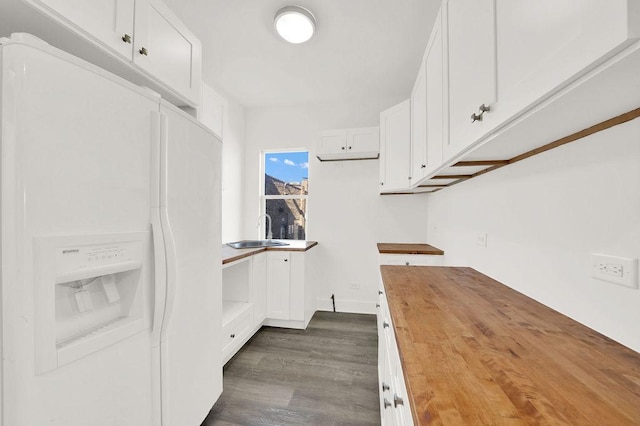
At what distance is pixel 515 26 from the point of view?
735mm

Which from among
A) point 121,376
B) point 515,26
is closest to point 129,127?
point 121,376

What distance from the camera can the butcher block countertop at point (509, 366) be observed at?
474 millimetres

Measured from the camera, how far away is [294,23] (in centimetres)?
196

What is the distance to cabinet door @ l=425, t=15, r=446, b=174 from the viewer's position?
1.44m

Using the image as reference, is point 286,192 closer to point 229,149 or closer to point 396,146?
point 229,149

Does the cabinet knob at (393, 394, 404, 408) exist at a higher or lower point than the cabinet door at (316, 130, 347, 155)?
lower

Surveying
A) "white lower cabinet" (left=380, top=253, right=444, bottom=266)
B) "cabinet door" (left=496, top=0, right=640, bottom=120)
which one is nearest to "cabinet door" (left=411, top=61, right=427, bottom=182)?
"white lower cabinet" (left=380, top=253, right=444, bottom=266)

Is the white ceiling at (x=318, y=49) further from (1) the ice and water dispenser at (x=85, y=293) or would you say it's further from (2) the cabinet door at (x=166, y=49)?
(1) the ice and water dispenser at (x=85, y=293)

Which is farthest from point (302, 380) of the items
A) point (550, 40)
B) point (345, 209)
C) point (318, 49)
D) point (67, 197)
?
point (318, 49)

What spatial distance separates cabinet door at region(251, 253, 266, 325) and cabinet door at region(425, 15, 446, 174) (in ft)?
5.97

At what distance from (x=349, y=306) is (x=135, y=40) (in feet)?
10.5

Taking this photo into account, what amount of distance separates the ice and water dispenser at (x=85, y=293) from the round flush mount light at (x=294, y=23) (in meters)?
1.81

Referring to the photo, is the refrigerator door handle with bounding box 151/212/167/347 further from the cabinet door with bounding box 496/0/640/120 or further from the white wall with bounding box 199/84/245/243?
the white wall with bounding box 199/84/245/243

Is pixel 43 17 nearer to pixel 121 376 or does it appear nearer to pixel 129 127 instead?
pixel 129 127
